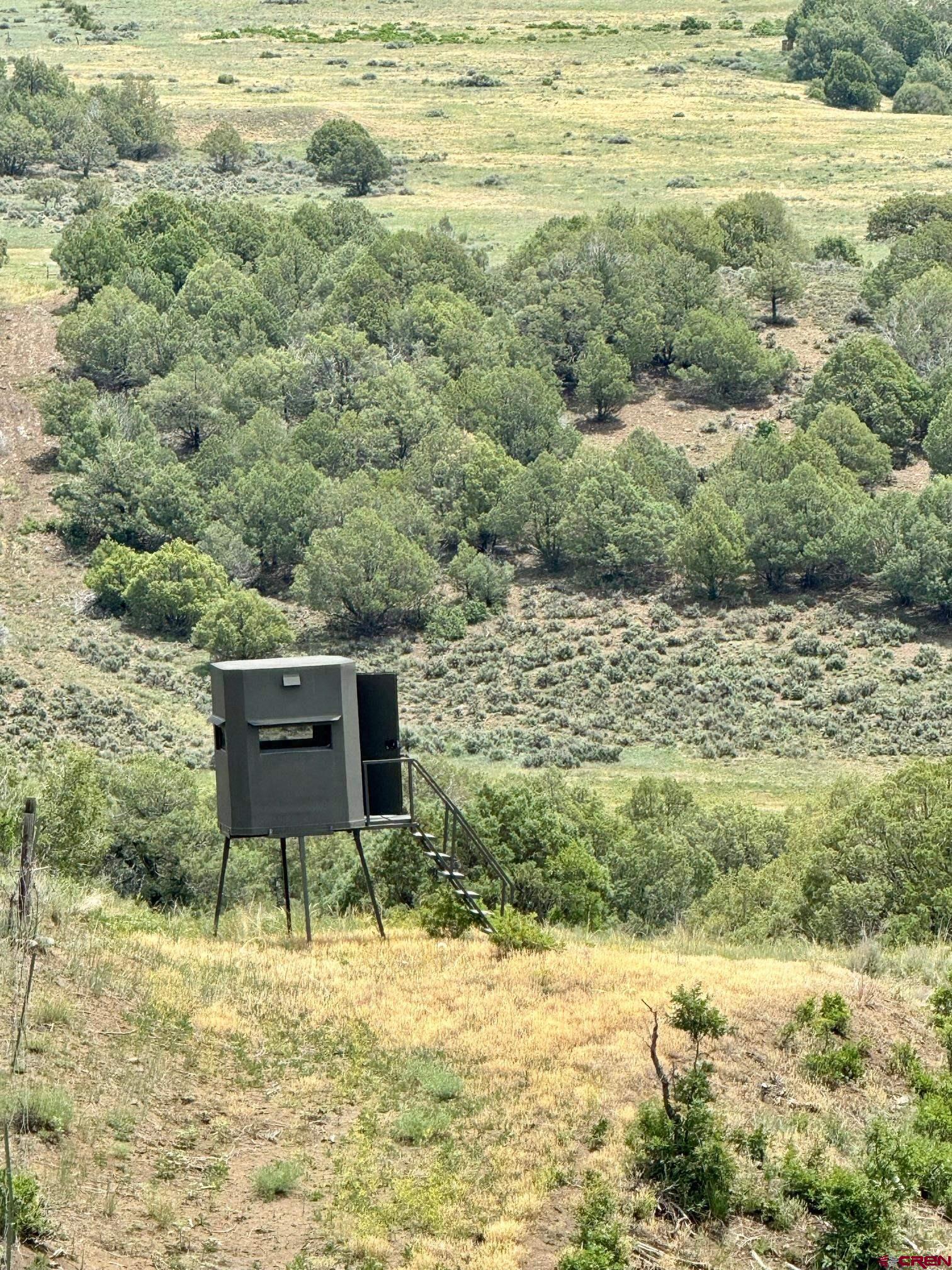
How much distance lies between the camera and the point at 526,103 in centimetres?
14912

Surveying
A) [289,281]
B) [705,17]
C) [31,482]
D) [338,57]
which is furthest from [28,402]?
[705,17]

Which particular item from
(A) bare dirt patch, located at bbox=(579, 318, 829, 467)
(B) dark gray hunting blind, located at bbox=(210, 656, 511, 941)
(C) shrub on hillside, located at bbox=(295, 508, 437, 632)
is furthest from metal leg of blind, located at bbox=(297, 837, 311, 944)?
(A) bare dirt patch, located at bbox=(579, 318, 829, 467)

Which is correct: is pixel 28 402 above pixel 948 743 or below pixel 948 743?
above

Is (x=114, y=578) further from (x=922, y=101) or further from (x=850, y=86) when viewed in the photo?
(x=850, y=86)

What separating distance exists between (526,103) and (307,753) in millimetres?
131199

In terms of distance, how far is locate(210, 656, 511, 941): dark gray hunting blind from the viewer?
22922 mm

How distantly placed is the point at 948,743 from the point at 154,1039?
176ft

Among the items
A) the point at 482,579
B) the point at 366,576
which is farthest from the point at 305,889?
the point at 482,579

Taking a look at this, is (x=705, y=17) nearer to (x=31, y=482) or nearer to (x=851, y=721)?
(x=31, y=482)

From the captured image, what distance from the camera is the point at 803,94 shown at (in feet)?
518

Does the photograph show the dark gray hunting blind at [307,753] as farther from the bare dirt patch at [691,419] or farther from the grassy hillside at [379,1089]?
the bare dirt patch at [691,419]

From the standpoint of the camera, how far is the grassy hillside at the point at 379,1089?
1695 centimetres

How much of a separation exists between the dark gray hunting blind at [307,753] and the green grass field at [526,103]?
93.6 metres

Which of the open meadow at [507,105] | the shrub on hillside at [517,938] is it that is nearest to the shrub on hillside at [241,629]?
the open meadow at [507,105]
